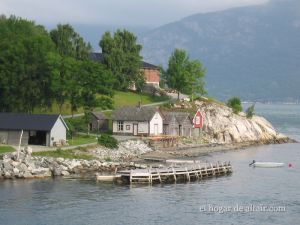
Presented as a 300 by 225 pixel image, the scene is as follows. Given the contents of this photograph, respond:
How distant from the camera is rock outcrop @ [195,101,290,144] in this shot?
118 m

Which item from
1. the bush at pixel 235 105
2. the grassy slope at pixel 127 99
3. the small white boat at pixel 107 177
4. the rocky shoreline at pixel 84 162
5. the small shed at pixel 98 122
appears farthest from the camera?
the bush at pixel 235 105

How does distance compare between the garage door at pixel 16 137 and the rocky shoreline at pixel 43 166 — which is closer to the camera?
the rocky shoreline at pixel 43 166

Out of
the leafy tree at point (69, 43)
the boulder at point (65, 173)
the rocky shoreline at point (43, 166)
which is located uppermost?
the leafy tree at point (69, 43)

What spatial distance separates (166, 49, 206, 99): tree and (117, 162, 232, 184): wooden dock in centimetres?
5344

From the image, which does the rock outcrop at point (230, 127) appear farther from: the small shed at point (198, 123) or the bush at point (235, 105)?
the bush at point (235, 105)

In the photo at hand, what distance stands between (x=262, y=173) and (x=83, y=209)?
106 feet

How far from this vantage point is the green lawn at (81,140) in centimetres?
8838

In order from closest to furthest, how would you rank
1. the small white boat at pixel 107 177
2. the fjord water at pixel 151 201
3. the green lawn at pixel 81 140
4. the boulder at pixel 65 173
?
the fjord water at pixel 151 201, the small white boat at pixel 107 177, the boulder at pixel 65 173, the green lawn at pixel 81 140

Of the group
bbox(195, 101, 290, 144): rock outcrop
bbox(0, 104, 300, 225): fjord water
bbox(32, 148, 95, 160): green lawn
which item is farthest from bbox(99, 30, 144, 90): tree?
bbox(0, 104, 300, 225): fjord water

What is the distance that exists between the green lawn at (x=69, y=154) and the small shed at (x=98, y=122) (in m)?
23.2

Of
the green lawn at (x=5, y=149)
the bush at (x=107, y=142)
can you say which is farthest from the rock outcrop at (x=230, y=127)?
the green lawn at (x=5, y=149)

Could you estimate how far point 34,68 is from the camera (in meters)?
99.5

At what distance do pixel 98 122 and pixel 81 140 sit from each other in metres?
15.7

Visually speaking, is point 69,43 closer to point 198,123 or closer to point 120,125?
point 120,125
